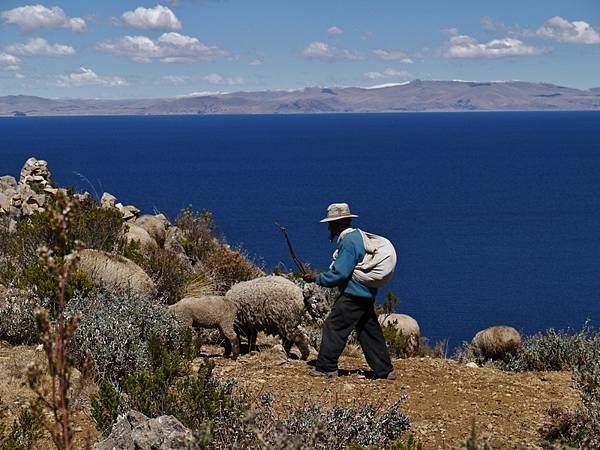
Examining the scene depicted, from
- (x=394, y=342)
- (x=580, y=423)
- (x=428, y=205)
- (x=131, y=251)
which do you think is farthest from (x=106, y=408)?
(x=428, y=205)

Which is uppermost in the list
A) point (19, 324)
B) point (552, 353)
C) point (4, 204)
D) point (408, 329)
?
point (4, 204)

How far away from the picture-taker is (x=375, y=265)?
8352mm

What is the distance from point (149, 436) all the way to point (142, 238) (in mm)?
12291

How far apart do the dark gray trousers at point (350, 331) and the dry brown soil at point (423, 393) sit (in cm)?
20

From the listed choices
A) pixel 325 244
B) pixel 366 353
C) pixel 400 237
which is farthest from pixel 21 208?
pixel 400 237

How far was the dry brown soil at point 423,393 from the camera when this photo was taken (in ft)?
23.2

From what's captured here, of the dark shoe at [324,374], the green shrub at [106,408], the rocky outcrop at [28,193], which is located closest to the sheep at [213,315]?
the dark shoe at [324,374]

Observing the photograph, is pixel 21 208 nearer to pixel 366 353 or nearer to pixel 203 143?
pixel 366 353

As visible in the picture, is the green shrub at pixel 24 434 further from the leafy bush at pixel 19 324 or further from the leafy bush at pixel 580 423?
the leafy bush at pixel 19 324

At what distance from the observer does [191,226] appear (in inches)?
864

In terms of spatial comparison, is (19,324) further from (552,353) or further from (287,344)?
(552,353)

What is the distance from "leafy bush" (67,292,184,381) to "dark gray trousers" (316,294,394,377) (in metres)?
1.76

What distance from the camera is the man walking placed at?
8297 millimetres

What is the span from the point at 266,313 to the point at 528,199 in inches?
2578
